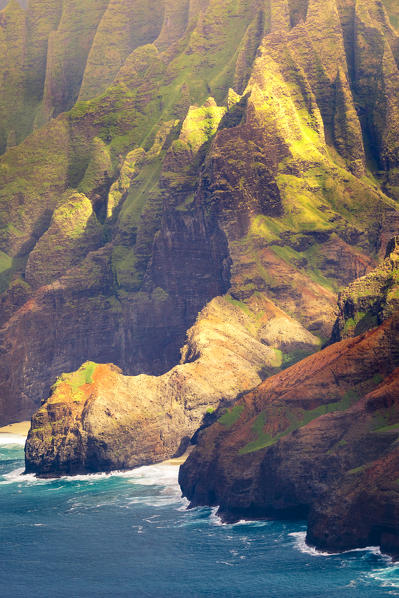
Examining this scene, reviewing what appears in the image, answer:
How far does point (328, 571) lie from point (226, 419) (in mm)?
41610

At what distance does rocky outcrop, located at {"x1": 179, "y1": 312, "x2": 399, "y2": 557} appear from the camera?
132m

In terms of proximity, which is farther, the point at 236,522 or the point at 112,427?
the point at 112,427

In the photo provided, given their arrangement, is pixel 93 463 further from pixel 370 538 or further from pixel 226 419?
pixel 370 538

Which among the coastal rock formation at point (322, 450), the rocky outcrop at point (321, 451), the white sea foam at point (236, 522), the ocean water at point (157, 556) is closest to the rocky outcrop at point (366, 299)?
the coastal rock formation at point (322, 450)

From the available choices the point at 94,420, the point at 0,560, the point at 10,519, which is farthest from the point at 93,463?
the point at 0,560

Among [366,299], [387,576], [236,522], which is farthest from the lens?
[366,299]

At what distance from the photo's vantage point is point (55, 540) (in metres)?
152

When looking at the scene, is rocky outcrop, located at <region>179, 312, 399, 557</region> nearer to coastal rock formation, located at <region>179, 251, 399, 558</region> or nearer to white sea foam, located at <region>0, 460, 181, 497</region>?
coastal rock formation, located at <region>179, 251, 399, 558</region>

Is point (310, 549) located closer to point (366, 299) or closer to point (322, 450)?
point (322, 450)

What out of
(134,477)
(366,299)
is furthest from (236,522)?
(366,299)

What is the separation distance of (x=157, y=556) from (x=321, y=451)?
2274 centimetres

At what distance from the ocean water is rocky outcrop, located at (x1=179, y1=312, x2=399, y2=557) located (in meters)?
2.71

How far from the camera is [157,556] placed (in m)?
141

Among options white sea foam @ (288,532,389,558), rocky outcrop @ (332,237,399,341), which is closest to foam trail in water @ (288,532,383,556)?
white sea foam @ (288,532,389,558)
